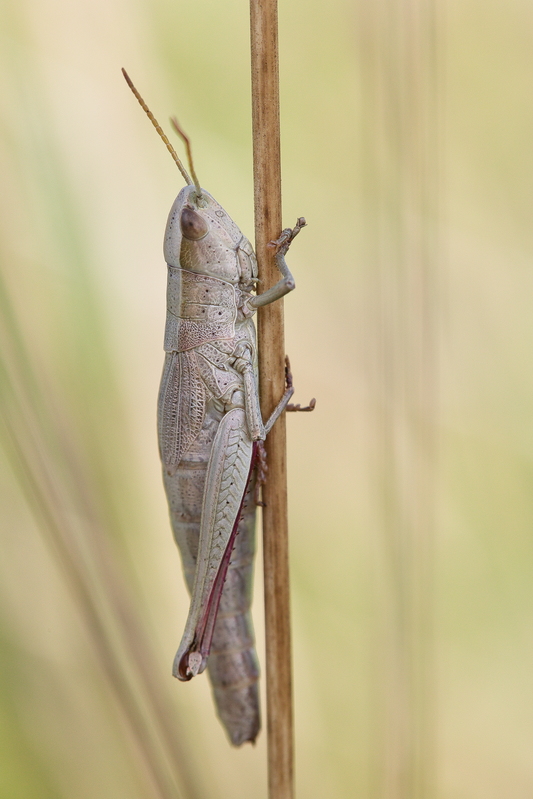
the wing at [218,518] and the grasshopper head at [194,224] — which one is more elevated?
the grasshopper head at [194,224]

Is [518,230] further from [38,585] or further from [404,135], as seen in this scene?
[38,585]

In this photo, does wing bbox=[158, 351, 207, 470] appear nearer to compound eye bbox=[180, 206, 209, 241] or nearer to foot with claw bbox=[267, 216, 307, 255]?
compound eye bbox=[180, 206, 209, 241]

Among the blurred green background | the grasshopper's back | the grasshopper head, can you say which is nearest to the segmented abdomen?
the grasshopper's back

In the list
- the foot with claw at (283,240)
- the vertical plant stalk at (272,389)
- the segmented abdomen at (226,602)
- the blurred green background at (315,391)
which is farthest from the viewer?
the segmented abdomen at (226,602)

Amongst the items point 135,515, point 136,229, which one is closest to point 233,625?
point 135,515

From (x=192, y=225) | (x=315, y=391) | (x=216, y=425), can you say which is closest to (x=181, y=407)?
(x=216, y=425)

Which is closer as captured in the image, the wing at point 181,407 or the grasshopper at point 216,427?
the grasshopper at point 216,427

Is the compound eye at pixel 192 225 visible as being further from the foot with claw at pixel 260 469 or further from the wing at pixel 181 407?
the foot with claw at pixel 260 469

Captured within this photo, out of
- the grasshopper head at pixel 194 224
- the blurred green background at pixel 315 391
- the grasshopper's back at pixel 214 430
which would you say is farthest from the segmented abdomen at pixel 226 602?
the grasshopper head at pixel 194 224
